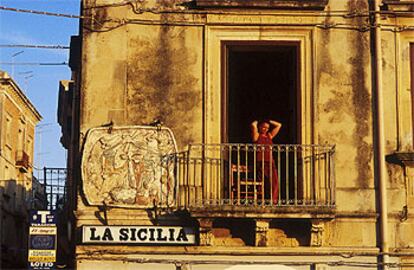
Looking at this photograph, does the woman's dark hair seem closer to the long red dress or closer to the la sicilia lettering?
the long red dress

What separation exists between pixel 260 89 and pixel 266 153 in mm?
2217

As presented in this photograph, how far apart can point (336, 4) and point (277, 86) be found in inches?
78.8

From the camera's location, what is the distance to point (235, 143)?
15375 mm

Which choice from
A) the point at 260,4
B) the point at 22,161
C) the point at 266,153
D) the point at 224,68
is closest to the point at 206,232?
the point at 266,153

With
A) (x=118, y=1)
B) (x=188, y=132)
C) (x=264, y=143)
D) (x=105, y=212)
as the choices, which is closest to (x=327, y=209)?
(x=264, y=143)

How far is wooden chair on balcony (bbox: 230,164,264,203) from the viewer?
14484mm

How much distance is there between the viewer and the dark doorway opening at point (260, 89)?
49.9 ft

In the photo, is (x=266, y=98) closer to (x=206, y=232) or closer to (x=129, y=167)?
(x=129, y=167)

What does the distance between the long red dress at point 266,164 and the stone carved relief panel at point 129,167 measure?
140cm

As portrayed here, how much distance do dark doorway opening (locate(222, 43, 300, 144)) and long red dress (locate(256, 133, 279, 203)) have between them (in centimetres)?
55

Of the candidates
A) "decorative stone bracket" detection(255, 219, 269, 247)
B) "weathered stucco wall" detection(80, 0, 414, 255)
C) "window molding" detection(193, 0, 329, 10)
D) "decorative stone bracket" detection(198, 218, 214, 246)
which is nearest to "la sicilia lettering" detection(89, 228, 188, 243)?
"decorative stone bracket" detection(198, 218, 214, 246)

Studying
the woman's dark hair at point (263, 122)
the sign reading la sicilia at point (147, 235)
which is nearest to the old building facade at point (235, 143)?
the sign reading la sicilia at point (147, 235)

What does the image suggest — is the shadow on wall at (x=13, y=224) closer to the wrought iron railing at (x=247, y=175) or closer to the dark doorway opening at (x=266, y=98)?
the dark doorway opening at (x=266, y=98)

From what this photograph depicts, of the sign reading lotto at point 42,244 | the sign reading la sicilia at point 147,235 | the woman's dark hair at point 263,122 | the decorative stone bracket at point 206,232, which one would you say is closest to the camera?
the sign reading lotto at point 42,244
